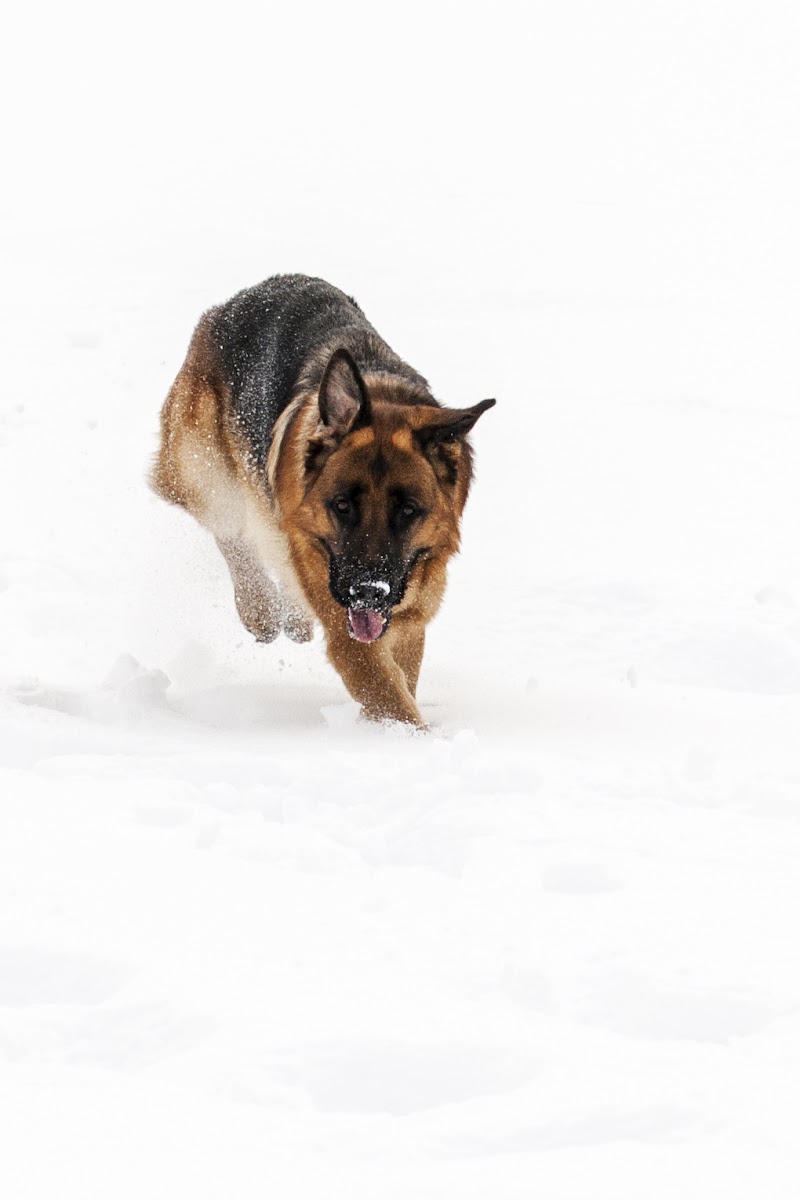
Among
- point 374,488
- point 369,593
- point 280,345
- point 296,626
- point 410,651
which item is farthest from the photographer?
point 296,626

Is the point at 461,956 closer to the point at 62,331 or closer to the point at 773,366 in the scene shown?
the point at 773,366

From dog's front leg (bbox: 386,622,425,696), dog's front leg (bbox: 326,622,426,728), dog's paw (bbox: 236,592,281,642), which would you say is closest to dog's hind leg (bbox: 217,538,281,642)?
dog's paw (bbox: 236,592,281,642)

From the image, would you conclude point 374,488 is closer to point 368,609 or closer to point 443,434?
point 443,434

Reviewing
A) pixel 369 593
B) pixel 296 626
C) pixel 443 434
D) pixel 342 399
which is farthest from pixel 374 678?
pixel 296 626

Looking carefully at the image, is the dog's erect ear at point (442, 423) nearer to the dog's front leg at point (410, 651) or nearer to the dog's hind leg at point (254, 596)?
the dog's front leg at point (410, 651)

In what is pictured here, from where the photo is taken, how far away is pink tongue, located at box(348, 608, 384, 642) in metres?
5.00

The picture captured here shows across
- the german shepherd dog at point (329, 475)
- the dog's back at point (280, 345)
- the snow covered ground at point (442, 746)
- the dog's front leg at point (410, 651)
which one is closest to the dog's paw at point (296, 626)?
the german shepherd dog at point (329, 475)

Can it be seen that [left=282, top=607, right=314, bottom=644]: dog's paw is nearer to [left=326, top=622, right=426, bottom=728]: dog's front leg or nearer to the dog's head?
[left=326, top=622, right=426, bottom=728]: dog's front leg

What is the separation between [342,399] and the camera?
5.13m

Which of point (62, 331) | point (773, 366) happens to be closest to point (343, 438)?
point (773, 366)

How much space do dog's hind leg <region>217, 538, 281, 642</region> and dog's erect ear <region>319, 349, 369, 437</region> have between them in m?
1.64

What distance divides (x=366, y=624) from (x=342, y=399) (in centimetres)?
86

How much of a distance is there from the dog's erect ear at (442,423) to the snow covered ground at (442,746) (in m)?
1.08

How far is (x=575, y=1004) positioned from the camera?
2.60 m
